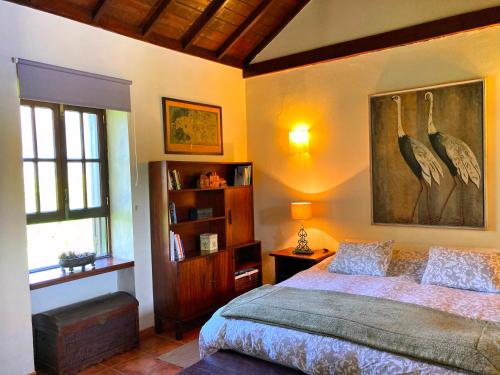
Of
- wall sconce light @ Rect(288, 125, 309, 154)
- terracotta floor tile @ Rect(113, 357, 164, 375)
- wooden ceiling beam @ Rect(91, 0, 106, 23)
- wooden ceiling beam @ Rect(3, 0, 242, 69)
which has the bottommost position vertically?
terracotta floor tile @ Rect(113, 357, 164, 375)

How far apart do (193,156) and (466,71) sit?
2.67m

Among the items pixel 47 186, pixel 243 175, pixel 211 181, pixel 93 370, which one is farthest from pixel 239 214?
pixel 93 370

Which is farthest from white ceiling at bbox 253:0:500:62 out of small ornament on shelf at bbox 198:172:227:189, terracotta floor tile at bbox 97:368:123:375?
terracotta floor tile at bbox 97:368:123:375

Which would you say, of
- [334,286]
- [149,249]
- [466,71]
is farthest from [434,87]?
[149,249]

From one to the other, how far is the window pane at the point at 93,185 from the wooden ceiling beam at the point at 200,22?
5.03ft

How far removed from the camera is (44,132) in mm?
3289

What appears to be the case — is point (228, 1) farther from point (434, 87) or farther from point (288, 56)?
point (434, 87)

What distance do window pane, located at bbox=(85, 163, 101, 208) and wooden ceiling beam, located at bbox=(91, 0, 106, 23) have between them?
4.04 feet

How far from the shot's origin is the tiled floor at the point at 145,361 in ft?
10.2

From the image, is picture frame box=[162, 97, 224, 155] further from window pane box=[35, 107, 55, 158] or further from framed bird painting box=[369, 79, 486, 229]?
framed bird painting box=[369, 79, 486, 229]

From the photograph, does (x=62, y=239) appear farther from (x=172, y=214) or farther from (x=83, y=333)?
(x=172, y=214)

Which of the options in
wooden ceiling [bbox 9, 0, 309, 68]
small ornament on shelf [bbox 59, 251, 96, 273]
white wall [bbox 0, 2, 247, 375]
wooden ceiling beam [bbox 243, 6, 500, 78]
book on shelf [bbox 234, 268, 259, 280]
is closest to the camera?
white wall [bbox 0, 2, 247, 375]

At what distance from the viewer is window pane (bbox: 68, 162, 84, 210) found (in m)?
3.46

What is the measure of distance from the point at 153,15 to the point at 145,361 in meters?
2.97
